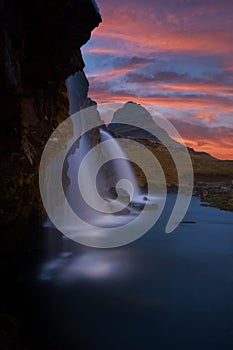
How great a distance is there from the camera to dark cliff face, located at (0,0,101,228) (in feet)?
46.2

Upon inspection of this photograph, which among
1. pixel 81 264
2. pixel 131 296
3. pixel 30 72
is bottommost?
pixel 131 296

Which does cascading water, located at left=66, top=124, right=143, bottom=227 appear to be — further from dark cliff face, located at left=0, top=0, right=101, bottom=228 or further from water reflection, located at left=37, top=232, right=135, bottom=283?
dark cliff face, located at left=0, top=0, right=101, bottom=228

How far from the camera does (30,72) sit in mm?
18594

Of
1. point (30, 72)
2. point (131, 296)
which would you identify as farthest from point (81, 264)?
point (30, 72)

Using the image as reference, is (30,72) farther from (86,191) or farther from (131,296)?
(86,191)

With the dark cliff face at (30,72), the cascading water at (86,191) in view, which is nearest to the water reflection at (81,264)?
the dark cliff face at (30,72)

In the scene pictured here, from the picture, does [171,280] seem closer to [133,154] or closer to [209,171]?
[133,154]

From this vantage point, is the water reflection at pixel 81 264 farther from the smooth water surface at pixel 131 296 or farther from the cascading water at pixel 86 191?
the cascading water at pixel 86 191

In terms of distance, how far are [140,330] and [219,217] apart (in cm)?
3594

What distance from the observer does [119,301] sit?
16156 millimetres

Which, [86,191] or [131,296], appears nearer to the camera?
[131,296]

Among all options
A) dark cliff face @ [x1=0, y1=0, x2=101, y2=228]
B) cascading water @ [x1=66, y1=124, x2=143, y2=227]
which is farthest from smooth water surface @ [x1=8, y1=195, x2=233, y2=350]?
cascading water @ [x1=66, y1=124, x2=143, y2=227]

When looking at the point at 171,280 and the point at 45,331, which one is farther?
the point at 171,280

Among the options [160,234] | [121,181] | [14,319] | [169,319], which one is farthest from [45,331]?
[121,181]
